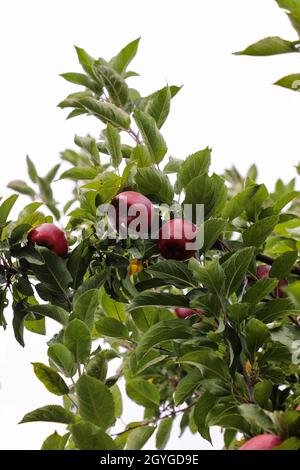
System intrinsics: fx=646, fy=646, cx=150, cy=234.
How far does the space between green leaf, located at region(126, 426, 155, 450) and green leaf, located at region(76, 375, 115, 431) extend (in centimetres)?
26

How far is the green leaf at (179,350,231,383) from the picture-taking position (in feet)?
3.61

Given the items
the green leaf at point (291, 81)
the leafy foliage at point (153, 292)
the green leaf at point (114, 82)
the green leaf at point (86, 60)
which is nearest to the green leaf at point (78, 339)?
the leafy foliage at point (153, 292)

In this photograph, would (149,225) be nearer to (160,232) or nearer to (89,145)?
(160,232)

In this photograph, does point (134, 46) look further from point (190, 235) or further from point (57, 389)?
point (57, 389)

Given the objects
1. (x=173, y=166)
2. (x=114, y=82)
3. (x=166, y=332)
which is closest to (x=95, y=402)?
(x=166, y=332)

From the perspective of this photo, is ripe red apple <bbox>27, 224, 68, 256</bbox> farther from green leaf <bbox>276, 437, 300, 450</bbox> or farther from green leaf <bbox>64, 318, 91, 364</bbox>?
green leaf <bbox>276, 437, 300, 450</bbox>

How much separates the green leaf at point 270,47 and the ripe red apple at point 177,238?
346mm

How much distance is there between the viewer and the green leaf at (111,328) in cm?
150

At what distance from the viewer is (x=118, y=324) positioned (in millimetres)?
1514

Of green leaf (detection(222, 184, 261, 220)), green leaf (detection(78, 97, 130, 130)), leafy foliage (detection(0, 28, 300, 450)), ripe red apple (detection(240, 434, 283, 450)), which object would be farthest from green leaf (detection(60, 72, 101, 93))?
ripe red apple (detection(240, 434, 283, 450))

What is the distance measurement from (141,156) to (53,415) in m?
0.62

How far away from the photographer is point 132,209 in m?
1.28

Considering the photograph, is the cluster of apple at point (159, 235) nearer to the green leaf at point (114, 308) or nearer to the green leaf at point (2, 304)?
the green leaf at point (2, 304)
